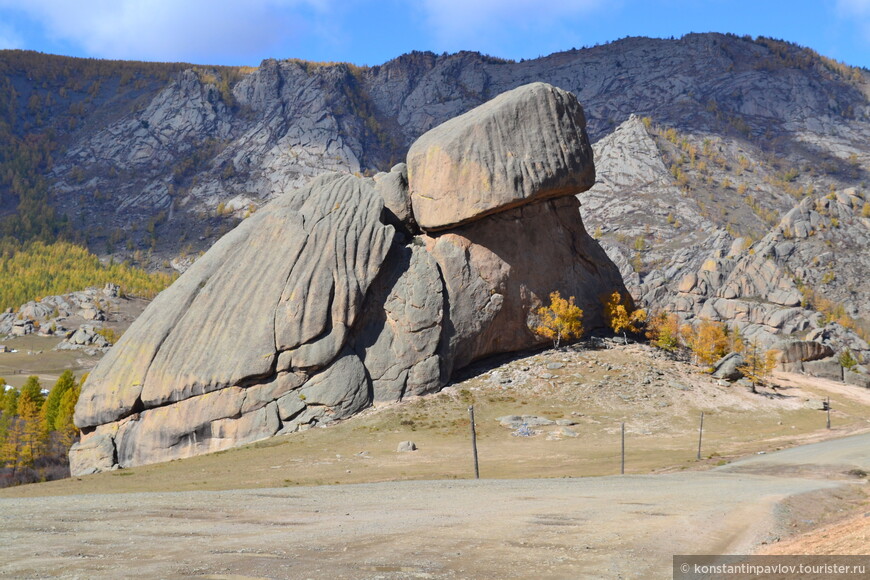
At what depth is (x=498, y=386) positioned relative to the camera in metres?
54.8

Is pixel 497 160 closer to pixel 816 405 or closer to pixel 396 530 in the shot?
pixel 816 405

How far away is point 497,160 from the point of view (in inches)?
2181

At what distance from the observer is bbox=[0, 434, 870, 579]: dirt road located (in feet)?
44.2

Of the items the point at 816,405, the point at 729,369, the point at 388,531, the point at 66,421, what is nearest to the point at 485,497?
the point at 388,531

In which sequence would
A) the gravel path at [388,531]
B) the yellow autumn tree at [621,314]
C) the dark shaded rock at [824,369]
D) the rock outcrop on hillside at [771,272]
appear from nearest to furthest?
1. the gravel path at [388,531]
2. the yellow autumn tree at [621,314]
3. the dark shaded rock at [824,369]
4. the rock outcrop on hillside at [771,272]

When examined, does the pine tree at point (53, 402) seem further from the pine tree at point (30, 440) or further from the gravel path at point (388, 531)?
the gravel path at point (388, 531)

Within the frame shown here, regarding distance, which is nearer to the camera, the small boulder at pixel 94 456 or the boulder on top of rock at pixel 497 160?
the small boulder at pixel 94 456

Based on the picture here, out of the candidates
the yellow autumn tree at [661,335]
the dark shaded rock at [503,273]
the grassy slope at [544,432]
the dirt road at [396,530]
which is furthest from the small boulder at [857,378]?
the dirt road at [396,530]

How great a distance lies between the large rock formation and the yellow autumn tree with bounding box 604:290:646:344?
4.73 metres

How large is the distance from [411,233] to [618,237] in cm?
13265

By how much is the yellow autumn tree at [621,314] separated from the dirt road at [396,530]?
1439 inches

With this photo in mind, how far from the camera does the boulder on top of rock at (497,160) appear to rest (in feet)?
181

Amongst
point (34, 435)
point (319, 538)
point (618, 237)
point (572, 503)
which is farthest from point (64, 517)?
point (618, 237)

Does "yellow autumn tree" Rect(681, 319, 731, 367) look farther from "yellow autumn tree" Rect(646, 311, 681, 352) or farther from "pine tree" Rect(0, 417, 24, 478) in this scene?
"pine tree" Rect(0, 417, 24, 478)
